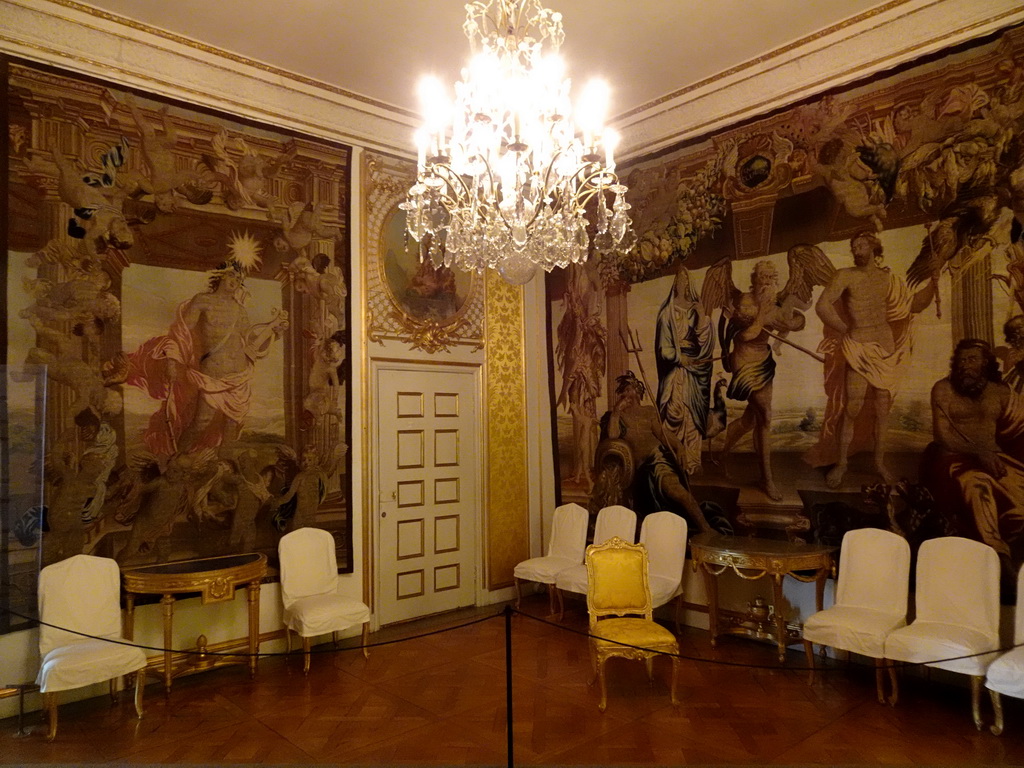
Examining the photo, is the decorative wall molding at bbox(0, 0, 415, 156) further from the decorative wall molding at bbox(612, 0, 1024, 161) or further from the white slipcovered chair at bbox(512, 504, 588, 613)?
the white slipcovered chair at bbox(512, 504, 588, 613)

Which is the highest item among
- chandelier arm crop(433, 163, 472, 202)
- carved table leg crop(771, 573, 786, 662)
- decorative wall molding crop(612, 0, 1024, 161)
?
decorative wall molding crop(612, 0, 1024, 161)

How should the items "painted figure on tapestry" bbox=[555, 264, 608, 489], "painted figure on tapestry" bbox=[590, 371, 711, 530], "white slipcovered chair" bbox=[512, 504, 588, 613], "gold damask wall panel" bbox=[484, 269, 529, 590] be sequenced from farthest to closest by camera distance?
"gold damask wall panel" bbox=[484, 269, 529, 590] → "painted figure on tapestry" bbox=[555, 264, 608, 489] → "white slipcovered chair" bbox=[512, 504, 588, 613] → "painted figure on tapestry" bbox=[590, 371, 711, 530]

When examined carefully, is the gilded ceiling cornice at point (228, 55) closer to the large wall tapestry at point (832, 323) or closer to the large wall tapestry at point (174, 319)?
the large wall tapestry at point (174, 319)

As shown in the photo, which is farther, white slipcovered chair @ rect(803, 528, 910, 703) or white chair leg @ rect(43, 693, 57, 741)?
white slipcovered chair @ rect(803, 528, 910, 703)

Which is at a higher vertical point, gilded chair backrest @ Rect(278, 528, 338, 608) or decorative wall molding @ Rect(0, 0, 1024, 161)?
decorative wall molding @ Rect(0, 0, 1024, 161)

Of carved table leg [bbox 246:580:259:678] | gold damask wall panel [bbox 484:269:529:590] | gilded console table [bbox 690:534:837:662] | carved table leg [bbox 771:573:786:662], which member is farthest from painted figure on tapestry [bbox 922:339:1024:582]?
carved table leg [bbox 246:580:259:678]

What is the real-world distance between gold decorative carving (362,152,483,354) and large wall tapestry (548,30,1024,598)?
165 cm

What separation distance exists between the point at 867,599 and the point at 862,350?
1840 millimetres

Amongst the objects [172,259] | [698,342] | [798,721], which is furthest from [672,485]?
[172,259]

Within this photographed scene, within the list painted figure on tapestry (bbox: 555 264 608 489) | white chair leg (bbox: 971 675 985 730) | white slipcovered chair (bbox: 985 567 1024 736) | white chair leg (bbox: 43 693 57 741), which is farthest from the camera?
painted figure on tapestry (bbox: 555 264 608 489)

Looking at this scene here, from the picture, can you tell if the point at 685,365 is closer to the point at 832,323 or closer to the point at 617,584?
the point at 832,323

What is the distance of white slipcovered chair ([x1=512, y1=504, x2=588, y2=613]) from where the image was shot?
6.79 m

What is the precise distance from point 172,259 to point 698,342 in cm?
450

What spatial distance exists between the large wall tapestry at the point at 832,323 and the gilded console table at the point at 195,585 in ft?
Result: 11.2
